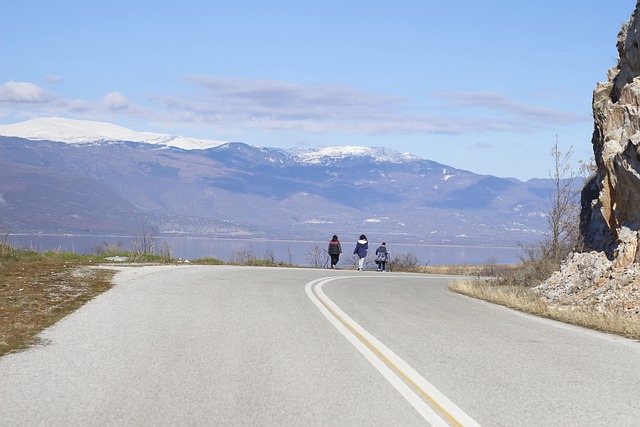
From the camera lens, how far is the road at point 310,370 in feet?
24.1

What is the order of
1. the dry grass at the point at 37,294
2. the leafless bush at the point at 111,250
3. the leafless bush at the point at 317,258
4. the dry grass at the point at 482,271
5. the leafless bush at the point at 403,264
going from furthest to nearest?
1. the leafless bush at the point at 317,258
2. the leafless bush at the point at 403,264
3. the leafless bush at the point at 111,250
4. the dry grass at the point at 482,271
5. the dry grass at the point at 37,294

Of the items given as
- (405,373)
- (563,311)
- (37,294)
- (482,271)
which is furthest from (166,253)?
(405,373)

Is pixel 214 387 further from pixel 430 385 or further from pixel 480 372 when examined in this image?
pixel 480 372

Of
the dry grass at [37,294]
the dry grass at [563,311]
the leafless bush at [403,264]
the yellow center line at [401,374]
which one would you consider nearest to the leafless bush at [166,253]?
the dry grass at [37,294]

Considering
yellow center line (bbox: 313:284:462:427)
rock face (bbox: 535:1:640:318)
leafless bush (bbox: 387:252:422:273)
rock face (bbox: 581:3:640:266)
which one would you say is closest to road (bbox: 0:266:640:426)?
yellow center line (bbox: 313:284:462:427)

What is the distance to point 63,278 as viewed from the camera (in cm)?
2030

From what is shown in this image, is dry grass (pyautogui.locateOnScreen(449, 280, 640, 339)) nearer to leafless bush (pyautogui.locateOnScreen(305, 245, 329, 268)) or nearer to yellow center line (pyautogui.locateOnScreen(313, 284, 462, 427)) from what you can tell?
yellow center line (pyautogui.locateOnScreen(313, 284, 462, 427))

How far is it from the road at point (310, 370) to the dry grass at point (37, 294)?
0.41 metres

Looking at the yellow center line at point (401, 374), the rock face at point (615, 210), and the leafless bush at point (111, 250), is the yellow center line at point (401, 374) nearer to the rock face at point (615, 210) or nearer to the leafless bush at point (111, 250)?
the rock face at point (615, 210)

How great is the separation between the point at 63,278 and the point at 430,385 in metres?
13.6

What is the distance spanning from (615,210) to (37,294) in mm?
11964

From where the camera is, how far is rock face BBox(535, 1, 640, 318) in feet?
55.8

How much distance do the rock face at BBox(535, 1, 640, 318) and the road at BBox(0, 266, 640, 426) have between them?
201 cm

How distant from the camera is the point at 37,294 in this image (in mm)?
16469
